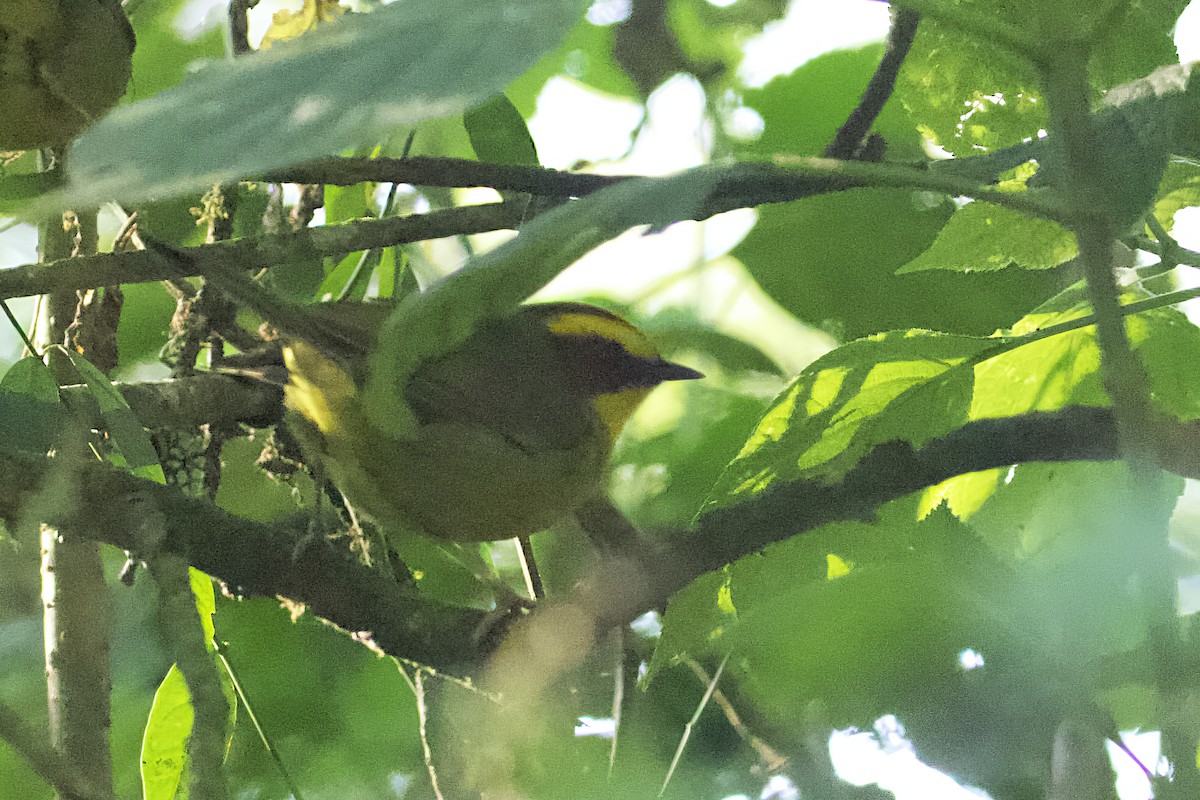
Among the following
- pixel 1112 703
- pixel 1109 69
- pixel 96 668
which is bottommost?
pixel 1112 703

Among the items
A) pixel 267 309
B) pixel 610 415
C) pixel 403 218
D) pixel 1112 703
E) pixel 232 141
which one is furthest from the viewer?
pixel 610 415

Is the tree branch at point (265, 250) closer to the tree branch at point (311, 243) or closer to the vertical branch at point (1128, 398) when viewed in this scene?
the tree branch at point (311, 243)

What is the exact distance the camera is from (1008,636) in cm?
26

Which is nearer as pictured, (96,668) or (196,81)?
(196,81)

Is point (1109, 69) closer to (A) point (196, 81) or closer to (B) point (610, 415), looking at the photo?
(A) point (196, 81)

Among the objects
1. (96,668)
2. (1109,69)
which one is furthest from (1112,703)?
(96,668)

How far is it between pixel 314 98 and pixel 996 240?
0.36 meters

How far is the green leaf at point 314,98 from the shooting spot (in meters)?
0.16

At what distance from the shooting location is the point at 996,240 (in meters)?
0.46

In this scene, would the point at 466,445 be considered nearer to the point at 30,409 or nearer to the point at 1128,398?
the point at 30,409

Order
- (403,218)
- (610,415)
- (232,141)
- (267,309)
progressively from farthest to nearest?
1. (610,415)
2. (403,218)
3. (267,309)
4. (232,141)

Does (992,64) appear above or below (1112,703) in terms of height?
above

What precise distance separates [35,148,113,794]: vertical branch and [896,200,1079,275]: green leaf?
44 cm

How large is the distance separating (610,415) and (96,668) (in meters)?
0.43
